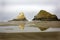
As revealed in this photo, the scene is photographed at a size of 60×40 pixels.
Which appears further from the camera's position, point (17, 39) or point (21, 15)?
point (21, 15)

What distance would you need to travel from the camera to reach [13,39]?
129cm

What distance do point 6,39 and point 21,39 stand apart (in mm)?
118

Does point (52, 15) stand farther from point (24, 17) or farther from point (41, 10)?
point (24, 17)

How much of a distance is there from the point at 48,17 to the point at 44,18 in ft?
0.65

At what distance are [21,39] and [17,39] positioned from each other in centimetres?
3

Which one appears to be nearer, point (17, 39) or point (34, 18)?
point (17, 39)

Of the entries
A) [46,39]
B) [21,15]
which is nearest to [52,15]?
[21,15]

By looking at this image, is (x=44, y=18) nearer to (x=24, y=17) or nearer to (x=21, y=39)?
(x=24, y=17)

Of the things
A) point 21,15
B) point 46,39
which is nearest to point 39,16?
point 21,15

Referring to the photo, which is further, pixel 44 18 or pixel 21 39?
pixel 44 18

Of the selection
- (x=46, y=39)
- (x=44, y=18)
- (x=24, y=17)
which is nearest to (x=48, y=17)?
(x=44, y=18)

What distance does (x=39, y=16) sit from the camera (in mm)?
6801

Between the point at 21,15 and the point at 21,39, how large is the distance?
5418 millimetres

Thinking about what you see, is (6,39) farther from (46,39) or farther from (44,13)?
(44,13)
